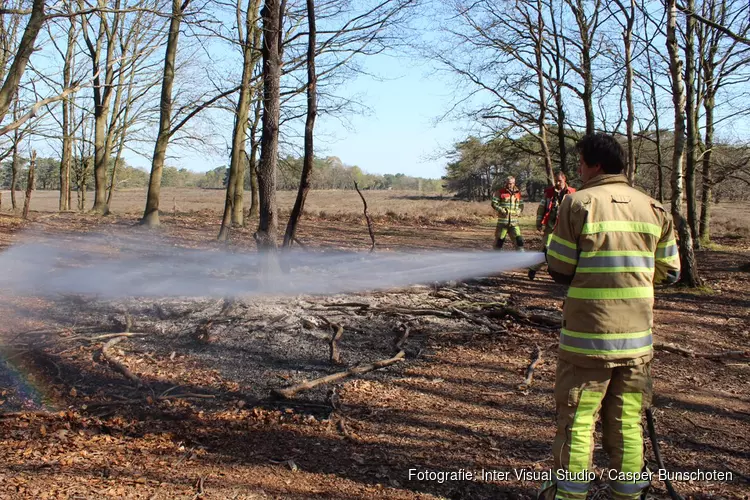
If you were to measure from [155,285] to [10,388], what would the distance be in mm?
3988

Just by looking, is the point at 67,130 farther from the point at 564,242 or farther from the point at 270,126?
the point at 564,242

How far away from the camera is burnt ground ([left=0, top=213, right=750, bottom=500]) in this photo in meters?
3.23

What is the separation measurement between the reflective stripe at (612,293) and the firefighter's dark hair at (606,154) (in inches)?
25.0

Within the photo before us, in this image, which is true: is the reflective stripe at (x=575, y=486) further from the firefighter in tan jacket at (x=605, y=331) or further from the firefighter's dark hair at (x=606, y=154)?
the firefighter's dark hair at (x=606, y=154)

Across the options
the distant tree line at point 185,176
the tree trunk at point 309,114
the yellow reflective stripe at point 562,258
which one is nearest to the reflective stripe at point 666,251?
the yellow reflective stripe at point 562,258

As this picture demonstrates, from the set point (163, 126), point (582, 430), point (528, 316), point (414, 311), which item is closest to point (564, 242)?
point (582, 430)

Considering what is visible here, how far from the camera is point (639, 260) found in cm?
275

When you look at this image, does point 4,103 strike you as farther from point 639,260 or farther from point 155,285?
point 639,260

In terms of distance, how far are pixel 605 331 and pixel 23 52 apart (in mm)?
11007

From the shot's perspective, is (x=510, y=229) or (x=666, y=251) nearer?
(x=666, y=251)

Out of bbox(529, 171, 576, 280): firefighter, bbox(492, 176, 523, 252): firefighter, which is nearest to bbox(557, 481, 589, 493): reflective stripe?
bbox(529, 171, 576, 280): firefighter

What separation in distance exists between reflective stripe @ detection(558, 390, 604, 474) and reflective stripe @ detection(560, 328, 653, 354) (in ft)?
0.74

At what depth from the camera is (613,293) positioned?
271cm

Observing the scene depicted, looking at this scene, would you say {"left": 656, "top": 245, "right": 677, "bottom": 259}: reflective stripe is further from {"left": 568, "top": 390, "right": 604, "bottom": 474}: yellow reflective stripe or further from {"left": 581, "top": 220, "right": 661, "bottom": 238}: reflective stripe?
{"left": 568, "top": 390, "right": 604, "bottom": 474}: yellow reflective stripe
